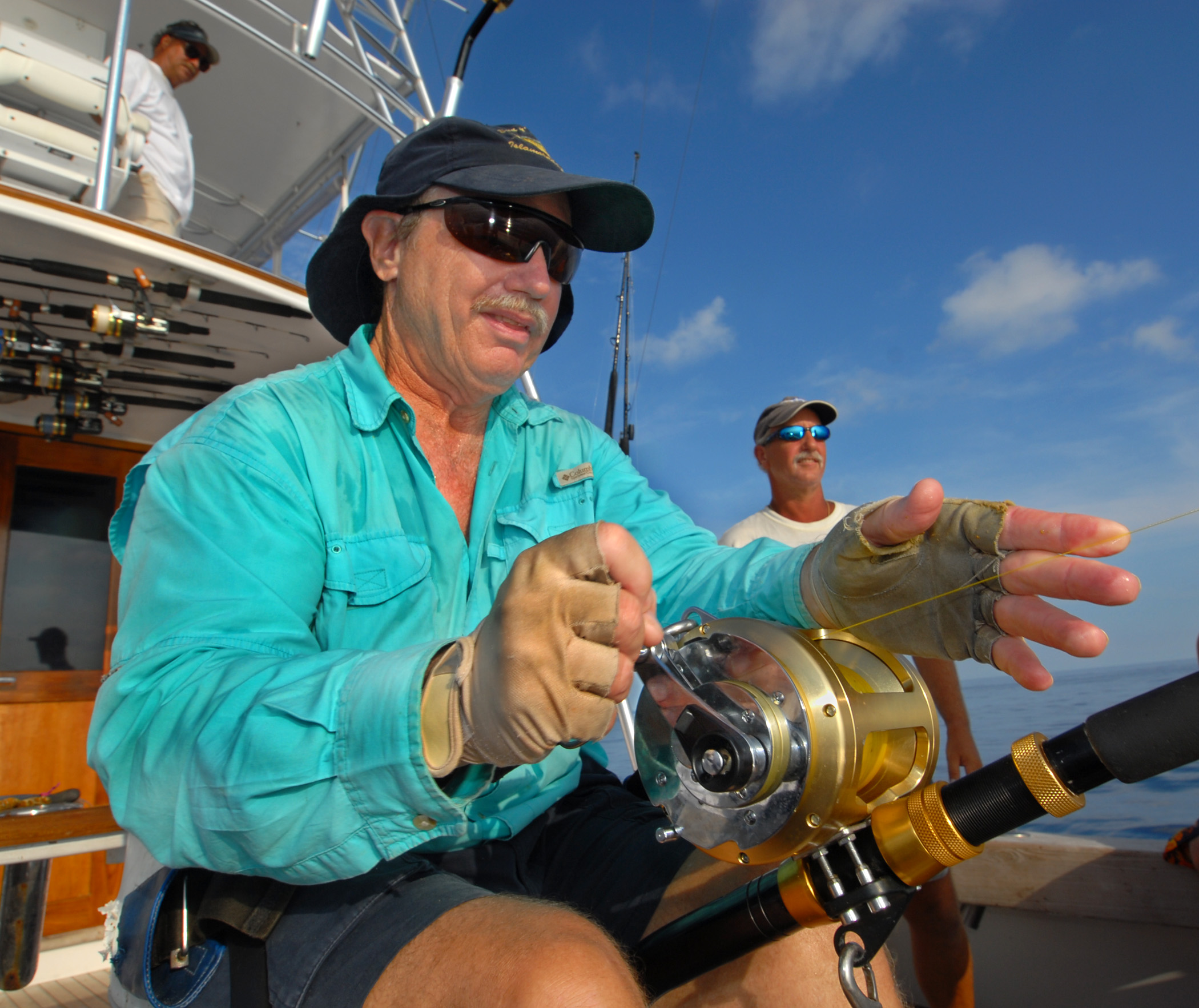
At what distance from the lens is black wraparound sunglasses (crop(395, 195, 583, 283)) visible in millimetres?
1831

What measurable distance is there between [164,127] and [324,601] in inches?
155

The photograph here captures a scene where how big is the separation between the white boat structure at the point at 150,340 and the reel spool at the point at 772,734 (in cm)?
246

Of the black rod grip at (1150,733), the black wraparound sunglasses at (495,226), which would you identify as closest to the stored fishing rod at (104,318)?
the black wraparound sunglasses at (495,226)

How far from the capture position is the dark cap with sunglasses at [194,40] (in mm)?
4336

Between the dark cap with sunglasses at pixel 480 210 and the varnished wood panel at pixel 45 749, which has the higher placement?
the dark cap with sunglasses at pixel 480 210

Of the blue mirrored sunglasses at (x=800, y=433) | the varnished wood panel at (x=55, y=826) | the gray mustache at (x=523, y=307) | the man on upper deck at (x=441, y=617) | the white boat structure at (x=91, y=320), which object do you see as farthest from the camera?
the blue mirrored sunglasses at (x=800, y=433)

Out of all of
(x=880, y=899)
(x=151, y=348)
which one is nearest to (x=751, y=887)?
(x=880, y=899)

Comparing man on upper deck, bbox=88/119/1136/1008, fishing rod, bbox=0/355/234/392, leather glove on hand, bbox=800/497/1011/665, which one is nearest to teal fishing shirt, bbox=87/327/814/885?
man on upper deck, bbox=88/119/1136/1008

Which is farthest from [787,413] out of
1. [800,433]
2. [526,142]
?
[526,142]

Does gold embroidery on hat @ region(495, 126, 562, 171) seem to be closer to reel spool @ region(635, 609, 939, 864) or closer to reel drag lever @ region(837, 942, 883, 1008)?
reel spool @ region(635, 609, 939, 864)

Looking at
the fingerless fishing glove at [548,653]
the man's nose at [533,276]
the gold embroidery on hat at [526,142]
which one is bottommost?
the fingerless fishing glove at [548,653]

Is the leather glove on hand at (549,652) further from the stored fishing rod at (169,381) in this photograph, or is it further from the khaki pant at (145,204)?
the khaki pant at (145,204)

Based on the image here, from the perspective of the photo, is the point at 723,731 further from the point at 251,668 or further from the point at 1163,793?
the point at 1163,793

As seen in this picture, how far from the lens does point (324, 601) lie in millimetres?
1421
